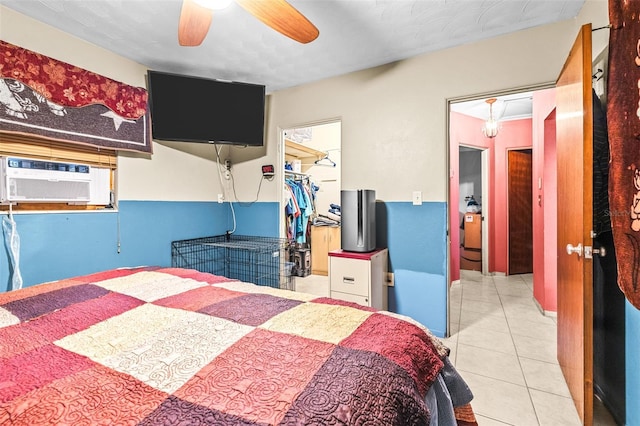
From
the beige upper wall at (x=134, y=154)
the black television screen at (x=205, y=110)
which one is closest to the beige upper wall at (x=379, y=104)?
the beige upper wall at (x=134, y=154)

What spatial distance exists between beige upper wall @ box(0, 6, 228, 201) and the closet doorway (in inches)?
41.1

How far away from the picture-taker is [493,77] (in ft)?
7.63

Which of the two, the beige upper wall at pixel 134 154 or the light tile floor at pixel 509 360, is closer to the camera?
the light tile floor at pixel 509 360

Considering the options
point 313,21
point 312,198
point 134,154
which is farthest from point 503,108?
point 134,154

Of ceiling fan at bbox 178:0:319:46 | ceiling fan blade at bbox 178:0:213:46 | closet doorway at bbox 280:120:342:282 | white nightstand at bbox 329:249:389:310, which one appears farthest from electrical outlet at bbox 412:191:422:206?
ceiling fan blade at bbox 178:0:213:46

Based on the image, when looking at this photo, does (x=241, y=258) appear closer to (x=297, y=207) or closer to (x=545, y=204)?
(x=297, y=207)

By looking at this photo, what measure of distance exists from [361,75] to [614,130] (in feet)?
6.77

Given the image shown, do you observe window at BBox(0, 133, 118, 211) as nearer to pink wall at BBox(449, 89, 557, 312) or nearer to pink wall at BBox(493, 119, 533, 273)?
pink wall at BBox(449, 89, 557, 312)

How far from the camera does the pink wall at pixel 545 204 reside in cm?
291

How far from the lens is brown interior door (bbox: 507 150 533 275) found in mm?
4617

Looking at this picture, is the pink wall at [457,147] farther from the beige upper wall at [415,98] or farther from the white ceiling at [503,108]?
the beige upper wall at [415,98]

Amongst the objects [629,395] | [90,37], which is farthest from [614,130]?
[90,37]

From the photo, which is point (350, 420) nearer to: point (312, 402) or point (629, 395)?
point (312, 402)

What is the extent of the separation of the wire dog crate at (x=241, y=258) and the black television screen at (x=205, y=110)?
1.11m
